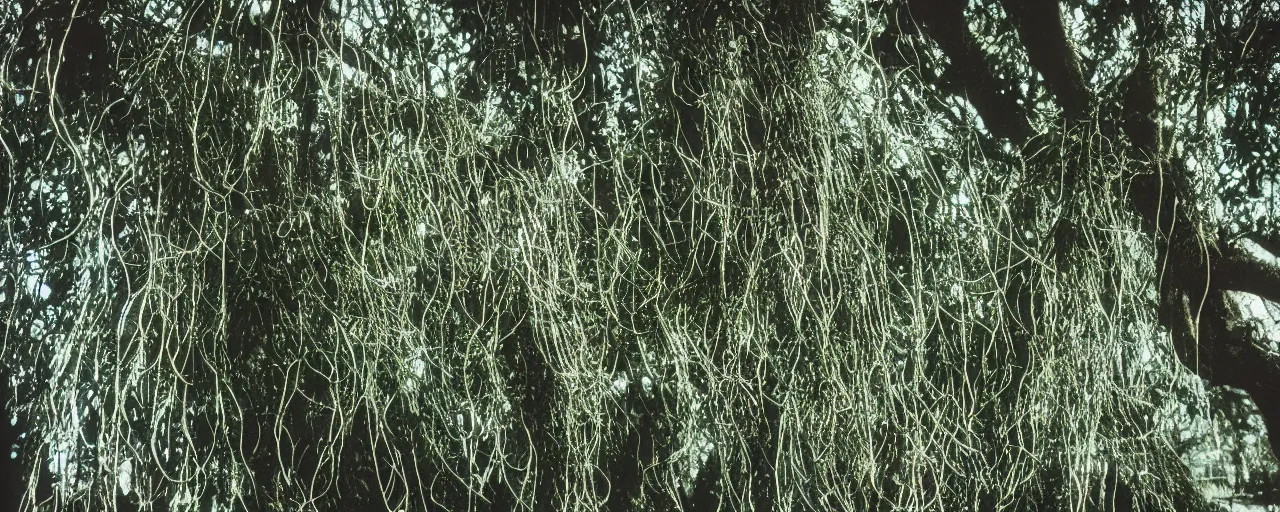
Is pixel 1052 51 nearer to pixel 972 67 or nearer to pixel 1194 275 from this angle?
pixel 972 67

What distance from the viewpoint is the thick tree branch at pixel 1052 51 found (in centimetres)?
100

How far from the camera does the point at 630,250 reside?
0.98m

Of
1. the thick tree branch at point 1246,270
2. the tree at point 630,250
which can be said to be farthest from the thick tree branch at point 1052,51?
the thick tree branch at point 1246,270

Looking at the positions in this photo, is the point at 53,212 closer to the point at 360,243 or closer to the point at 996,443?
the point at 360,243

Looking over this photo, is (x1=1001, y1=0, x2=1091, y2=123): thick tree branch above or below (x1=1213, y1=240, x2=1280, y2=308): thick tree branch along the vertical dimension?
above

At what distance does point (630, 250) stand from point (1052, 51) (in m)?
0.56

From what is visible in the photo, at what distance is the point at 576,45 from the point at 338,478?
1.90ft

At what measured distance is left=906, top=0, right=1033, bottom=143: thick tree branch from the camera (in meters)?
1.01

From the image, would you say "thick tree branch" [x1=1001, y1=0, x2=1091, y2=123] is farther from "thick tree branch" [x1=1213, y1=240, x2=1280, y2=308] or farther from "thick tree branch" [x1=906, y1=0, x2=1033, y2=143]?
"thick tree branch" [x1=1213, y1=240, x2=1280, y2=308]

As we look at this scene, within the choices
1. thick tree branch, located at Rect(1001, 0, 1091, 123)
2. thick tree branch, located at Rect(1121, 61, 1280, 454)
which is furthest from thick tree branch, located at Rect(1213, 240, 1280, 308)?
thick tree branch, located at Rect(1001, 0, 1091, 123)

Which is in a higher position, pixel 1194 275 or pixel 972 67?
pixel 972 67

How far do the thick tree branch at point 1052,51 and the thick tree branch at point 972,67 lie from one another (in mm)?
50

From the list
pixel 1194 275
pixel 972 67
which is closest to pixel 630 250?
pixel 972 67

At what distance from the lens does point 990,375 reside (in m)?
1.00
